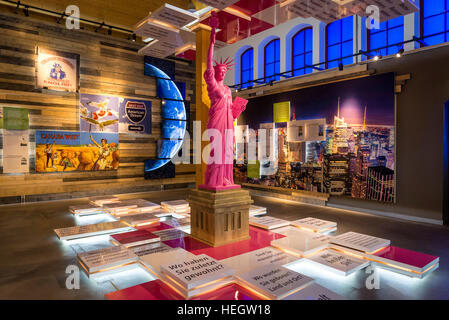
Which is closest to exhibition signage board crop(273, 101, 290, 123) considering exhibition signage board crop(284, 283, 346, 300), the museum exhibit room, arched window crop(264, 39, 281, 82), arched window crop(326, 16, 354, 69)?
the museum exhibit room

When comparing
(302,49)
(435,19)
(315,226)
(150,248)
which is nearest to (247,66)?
(302,49)

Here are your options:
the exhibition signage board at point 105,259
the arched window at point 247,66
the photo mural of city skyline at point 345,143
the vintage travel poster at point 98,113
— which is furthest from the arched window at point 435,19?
the vintage travel poster at point 98,113

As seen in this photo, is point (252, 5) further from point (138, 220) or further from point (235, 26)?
point (138, 220)

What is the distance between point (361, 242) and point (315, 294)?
141 cm

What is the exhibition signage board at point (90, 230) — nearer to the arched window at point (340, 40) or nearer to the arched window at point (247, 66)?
the arched window at point (340, 40)

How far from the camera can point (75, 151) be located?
6.89m

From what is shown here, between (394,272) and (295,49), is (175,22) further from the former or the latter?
(394,272)

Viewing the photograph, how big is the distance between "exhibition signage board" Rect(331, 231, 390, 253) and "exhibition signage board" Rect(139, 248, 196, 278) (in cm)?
175

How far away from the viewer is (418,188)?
15.5 feet

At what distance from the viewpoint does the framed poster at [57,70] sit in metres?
6.39

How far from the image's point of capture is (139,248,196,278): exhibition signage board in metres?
2.54
